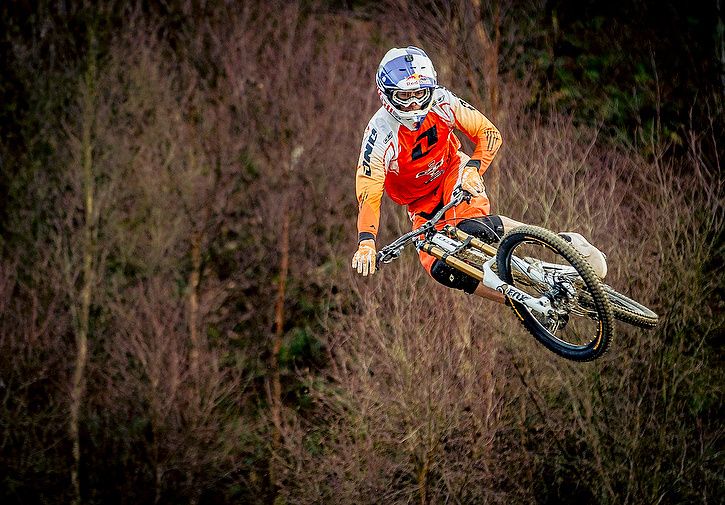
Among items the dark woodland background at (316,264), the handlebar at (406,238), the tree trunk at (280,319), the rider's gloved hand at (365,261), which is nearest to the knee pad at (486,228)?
the handlebar at (406,238)

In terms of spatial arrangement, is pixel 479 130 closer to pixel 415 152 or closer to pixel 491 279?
pixel 415 152

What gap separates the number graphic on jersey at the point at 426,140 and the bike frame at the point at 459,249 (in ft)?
2.19

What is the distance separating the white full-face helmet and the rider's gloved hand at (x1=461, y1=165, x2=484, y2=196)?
2.31 feet

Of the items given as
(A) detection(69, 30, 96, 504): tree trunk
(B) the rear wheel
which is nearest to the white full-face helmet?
(B) the rear wheel

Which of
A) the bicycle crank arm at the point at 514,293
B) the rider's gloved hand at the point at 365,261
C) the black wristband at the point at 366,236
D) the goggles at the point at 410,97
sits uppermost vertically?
the goggles at the point at 410,97

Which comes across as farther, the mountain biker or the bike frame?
the bike frame

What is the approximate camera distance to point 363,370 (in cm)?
2073

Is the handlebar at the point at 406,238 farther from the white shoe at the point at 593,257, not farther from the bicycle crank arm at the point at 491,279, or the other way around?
the white shoe at the point at 593,257

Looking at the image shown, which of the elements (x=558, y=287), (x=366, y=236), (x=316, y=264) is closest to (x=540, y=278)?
(x=558, y=287)

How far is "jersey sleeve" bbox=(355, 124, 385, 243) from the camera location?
26.2 feet

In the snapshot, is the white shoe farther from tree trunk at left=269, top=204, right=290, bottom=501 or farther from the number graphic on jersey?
tree trunk at left=269, top=204, right=290, bottom=501

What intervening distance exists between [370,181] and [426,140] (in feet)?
2.52

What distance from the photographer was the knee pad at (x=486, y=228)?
8.58m

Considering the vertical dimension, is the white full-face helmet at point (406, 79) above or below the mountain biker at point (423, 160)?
above
